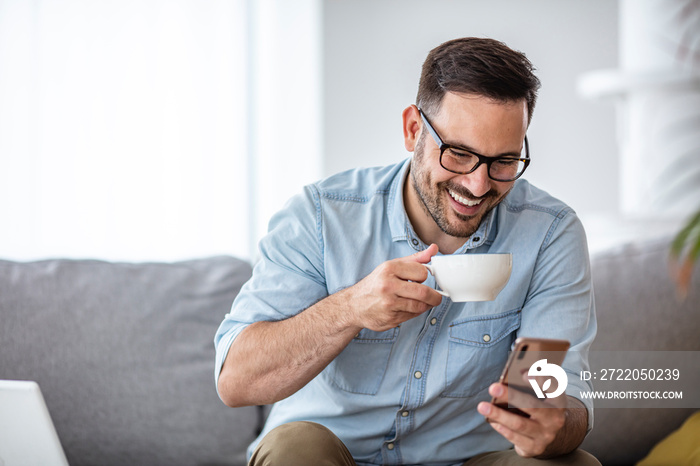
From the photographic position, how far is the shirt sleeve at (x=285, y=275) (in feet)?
4.57

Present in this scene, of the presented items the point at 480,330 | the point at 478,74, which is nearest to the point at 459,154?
the point at 478,74

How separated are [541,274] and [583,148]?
2262 millimetres

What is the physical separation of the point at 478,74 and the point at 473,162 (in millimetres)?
177

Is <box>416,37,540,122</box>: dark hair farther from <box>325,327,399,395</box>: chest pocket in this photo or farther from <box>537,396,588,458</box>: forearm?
<box>537,396,588,458</box>: forearm

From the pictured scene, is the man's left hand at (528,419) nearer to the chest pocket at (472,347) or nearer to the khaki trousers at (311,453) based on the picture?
the khaki trousers at (311,453)

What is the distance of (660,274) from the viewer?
184 cm

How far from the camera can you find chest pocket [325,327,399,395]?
145 cm

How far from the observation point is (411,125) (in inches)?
60.4

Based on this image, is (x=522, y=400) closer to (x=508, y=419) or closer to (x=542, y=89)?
(x=508, y=419)

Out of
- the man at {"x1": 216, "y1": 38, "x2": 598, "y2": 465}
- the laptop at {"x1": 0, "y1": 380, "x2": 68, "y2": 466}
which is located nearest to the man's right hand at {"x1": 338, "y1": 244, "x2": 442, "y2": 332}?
the man at {"x1": 216, "y1": 38, "x2": 598, "y2": 465}

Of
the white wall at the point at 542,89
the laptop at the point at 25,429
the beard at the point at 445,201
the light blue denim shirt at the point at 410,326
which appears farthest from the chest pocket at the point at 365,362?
the white wall at the point at 542,89

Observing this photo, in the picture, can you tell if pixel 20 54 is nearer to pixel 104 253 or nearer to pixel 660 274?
pixel 104 253

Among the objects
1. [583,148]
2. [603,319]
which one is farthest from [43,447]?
[583,148]

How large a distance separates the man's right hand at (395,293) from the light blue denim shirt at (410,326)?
0.28 meters
